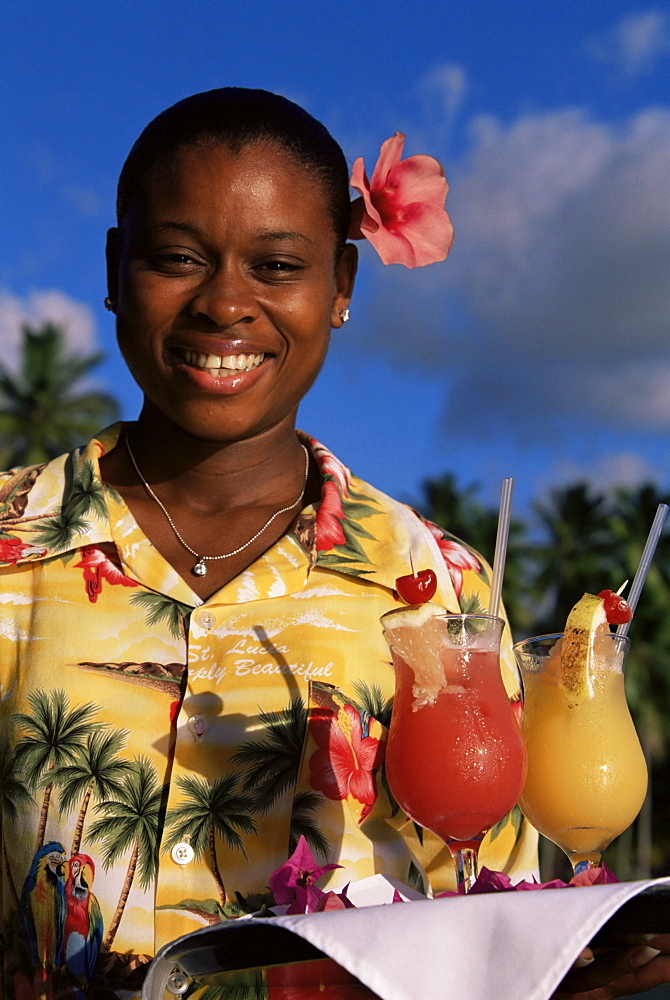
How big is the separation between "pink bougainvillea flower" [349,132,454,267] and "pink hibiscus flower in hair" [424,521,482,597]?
25.9 inches

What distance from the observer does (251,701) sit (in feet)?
8.07

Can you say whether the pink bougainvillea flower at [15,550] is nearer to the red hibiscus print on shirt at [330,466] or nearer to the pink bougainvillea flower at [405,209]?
the red hibiscus print on shirt at [330,466]

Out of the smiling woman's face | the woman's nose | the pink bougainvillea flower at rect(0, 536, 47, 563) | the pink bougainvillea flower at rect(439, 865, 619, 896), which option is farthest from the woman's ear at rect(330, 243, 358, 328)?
the pink bougainvillea flower at rect(439, 865, 619, 896)

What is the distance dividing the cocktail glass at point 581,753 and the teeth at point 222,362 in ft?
2.86

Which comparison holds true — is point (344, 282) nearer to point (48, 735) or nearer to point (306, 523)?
point (306, 523)

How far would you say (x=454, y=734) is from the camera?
2064 mm

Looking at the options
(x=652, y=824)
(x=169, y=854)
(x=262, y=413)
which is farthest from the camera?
(x=652, y=824)

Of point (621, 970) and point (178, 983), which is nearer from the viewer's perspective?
point (621, 970)

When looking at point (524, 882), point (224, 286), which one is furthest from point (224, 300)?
point (524, 882)

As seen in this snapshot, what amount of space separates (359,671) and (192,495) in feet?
2.12

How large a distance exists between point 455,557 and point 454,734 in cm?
83

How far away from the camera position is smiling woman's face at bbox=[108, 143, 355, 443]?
8.33 feet

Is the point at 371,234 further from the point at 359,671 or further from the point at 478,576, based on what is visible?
the point at 359,671

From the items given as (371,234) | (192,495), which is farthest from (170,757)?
(371,234)
